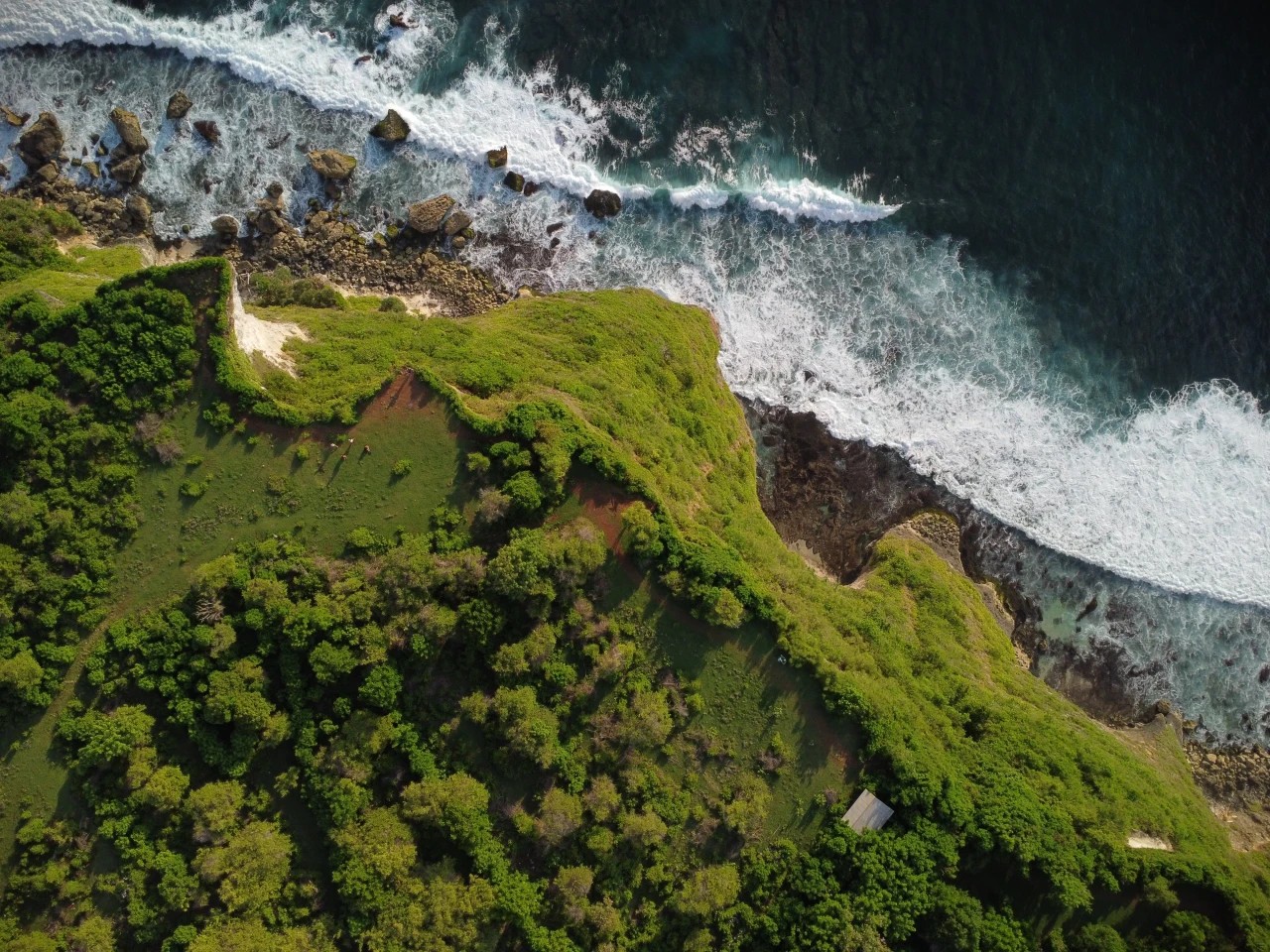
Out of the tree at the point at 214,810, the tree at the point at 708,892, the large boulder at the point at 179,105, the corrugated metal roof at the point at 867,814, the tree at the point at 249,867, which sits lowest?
the tree at the point at 249,867

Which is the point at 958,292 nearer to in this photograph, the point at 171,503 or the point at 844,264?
the point at 844,264

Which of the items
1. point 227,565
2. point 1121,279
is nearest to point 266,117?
point 227,565

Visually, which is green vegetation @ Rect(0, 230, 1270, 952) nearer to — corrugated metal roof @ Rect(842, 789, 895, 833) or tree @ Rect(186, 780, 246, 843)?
tree @ Rect(186, 780, 246, 843)

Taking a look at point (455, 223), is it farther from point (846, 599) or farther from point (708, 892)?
Answer: point (708, 892)

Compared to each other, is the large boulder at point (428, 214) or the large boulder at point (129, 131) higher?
the large boulder at point (428, 214)

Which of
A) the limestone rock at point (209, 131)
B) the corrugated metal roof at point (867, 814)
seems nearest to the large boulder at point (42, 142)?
the limestone rock at point (209, 131)

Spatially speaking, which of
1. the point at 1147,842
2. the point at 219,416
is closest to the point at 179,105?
the point at 219,416

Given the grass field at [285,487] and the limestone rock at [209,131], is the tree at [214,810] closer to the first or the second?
the grass field at [285,487]
